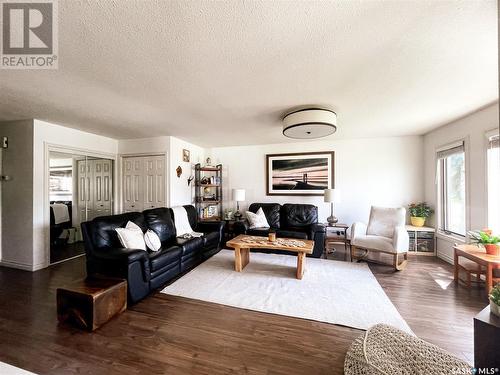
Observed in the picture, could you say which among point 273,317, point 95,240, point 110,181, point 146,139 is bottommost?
point 273,317

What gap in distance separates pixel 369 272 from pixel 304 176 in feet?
8.14

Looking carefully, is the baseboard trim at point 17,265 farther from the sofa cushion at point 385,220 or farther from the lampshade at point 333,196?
the sofa cushion at point 385,220

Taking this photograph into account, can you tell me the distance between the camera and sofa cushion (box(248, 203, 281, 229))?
4625 mm

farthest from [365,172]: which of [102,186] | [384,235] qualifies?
[102,186]

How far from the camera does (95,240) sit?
247cm

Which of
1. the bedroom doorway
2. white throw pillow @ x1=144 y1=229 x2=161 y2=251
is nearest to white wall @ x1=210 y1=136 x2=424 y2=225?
white throw pillow @ x1=144 y1=229 x2=161 y2=251

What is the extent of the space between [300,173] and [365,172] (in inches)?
55.9

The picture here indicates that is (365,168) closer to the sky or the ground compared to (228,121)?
closer to the ground

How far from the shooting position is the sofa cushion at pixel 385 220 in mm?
3643

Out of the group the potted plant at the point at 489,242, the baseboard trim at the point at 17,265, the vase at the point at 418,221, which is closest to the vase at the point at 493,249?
the potted plant at the point at 489,242

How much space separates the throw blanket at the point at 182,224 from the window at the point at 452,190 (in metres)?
4.39

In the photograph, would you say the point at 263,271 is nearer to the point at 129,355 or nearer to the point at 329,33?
the point at 129,355

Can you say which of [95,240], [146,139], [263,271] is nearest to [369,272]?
[263,271]

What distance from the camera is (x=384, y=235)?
3709mm
